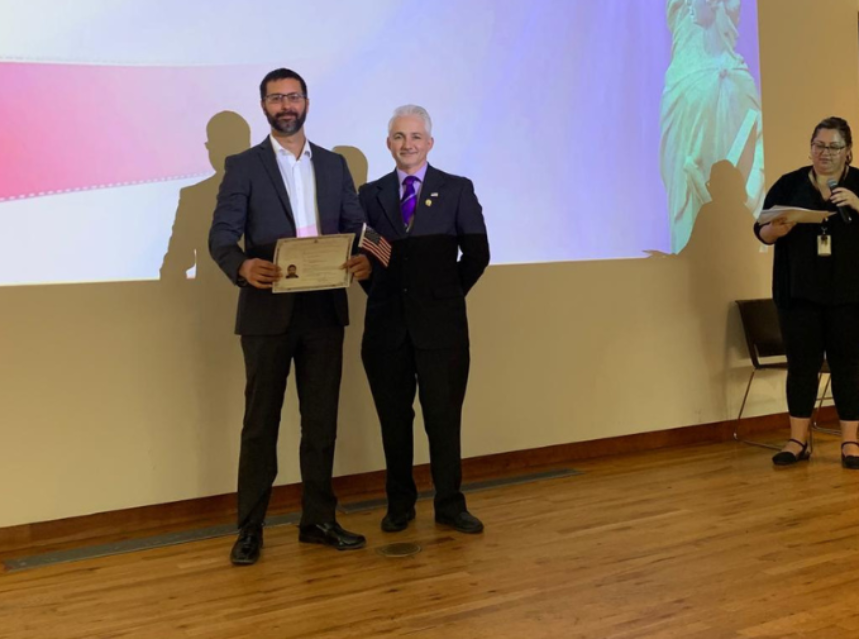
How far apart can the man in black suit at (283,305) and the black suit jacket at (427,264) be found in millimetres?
210

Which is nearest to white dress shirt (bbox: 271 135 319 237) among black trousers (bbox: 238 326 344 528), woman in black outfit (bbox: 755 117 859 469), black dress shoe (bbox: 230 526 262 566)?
black trousers (bbox: 238 326 344 528)

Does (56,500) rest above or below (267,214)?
below

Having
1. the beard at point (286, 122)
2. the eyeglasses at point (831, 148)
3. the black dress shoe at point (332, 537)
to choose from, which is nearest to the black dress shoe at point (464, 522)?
the black dress shoe at point (332, 537)

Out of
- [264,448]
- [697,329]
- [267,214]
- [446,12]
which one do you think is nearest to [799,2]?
[697,329]

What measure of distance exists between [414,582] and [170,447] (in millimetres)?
1451

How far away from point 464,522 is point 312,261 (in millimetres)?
1244

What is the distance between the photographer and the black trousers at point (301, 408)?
3.44 m

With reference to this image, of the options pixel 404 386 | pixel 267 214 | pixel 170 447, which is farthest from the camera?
pixel 170 447

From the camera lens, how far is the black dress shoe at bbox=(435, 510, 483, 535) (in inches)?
147

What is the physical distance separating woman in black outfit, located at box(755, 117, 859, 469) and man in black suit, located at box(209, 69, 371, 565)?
7.71 ft

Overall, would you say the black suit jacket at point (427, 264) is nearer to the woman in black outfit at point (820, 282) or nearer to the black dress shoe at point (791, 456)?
the woman in black outfit at point (820, 282)

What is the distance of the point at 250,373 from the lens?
3445 millimetres

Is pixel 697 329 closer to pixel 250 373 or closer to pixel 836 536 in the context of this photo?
pixel 836 536

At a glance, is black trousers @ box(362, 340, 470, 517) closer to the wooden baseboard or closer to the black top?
the wooden baseboard
